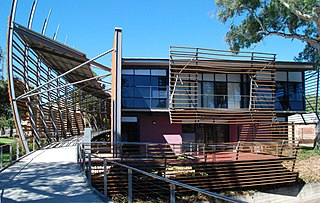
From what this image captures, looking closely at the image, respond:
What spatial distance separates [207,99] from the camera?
18.0 metres

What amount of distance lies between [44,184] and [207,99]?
12.7 metres

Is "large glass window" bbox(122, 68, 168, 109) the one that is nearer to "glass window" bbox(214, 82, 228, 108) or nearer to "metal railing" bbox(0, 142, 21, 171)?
"glass window" bbox(214, 82, 228, 108)

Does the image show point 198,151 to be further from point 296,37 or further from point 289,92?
point 289,92

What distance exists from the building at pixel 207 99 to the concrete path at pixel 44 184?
807cm

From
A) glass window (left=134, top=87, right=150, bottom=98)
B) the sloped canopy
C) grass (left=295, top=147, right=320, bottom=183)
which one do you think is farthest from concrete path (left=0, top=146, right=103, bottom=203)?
grass (left=295, top=147, right=320, bottom=183)

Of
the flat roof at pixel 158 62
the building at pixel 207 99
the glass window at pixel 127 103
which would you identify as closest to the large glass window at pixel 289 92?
the building at pixel 207 99

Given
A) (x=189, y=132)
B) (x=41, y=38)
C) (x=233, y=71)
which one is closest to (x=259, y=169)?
(x=189, y=132)

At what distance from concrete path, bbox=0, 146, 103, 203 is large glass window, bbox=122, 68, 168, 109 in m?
7.78

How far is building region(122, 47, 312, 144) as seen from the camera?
→ 55.1 ft

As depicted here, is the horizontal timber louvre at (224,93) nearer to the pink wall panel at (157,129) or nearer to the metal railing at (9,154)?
the pink wall panel at (157,129)

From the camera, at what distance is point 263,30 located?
1716cm

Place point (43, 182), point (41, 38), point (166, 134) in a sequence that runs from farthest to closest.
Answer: point (166, 134), point (41, 38), point (43, 182)

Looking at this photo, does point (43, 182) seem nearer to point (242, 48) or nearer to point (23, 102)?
point (23, 102)

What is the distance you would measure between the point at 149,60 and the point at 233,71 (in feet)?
18.3
